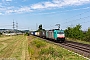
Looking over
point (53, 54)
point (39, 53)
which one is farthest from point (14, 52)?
point (53, 54)

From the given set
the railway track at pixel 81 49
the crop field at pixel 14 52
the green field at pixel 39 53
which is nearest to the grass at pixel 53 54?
the green field at pixel 39 53

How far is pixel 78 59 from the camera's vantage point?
696 inches

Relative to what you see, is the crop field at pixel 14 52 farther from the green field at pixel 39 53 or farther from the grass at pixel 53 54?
the grass at pixel 53 54

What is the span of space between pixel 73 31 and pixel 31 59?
43.6 metres

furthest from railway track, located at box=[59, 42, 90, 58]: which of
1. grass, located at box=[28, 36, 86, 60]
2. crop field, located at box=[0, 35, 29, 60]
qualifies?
crop field, located at box=[0, 35, 29, 60]

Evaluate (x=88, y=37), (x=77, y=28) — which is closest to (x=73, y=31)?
(x=77, y=28)

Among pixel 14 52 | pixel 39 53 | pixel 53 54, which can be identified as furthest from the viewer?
pixel 14 52

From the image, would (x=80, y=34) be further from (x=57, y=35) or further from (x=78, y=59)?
(x=78, y=59)

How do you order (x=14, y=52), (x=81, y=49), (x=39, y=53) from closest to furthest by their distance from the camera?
(x=39, y=53) → (x=81, y=49) → (x=14, y=52)

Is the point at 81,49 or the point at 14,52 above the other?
the point at 81,49

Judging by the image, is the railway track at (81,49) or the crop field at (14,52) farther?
the crop field at (14,52)

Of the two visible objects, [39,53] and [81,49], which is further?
[81,49]

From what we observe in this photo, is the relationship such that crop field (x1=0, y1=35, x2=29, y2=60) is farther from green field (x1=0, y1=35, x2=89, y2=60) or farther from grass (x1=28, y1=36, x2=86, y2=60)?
grass (x1=28, y1=36, x2=86, y2=60)

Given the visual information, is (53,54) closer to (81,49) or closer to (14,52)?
(81,49)
